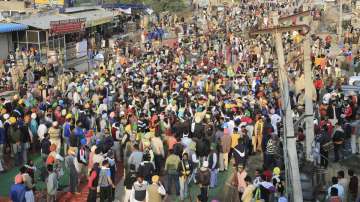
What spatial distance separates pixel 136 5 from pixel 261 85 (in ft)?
94.8

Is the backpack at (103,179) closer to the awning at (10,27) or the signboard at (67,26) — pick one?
the awning at (10,27)

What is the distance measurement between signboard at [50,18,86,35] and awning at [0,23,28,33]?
141 cm

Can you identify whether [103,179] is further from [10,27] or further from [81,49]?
[81,49]

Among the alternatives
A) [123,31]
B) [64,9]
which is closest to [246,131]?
[64,9]

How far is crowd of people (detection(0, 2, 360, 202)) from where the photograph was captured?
12.4m

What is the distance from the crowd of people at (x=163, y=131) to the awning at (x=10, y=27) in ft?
16.2

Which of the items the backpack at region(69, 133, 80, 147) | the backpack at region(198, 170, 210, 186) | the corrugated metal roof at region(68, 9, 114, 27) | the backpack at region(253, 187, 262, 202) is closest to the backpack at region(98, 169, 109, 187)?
the backpack at region(198, 170, 210, 186)

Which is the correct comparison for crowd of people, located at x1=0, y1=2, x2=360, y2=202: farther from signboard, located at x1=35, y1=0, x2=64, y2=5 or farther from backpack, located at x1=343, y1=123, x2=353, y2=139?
signboard, located at x1=35, y1=0, x2=64, y2=5

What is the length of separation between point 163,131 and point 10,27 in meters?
16.0

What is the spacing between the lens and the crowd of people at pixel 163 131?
A: 12.4 m

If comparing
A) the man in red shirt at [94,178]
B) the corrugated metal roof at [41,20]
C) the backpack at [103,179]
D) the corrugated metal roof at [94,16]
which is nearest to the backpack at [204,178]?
the backpack at [103,179]

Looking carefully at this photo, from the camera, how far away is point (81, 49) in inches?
1326

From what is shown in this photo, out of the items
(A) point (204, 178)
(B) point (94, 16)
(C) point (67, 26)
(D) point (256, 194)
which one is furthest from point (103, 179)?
(B) point (94, 16)

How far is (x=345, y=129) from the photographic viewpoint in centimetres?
1658
